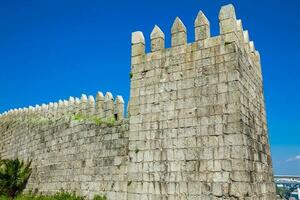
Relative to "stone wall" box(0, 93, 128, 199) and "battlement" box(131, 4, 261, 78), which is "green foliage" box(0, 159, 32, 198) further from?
"battlement" box(131, 4, 261, 78)

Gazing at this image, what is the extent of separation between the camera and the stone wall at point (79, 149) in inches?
383

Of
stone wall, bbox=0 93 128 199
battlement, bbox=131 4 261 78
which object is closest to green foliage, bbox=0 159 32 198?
stone wall, bbox=0 93 128 199

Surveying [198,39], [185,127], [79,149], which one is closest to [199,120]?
[185,127]

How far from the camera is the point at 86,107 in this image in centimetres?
1197

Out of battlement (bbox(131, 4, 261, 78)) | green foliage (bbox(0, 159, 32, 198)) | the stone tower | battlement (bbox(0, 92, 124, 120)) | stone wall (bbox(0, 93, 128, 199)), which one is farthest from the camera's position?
green foliage (bbox(0, 159, 32, 198))

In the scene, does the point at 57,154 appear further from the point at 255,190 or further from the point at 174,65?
the point at 255,190

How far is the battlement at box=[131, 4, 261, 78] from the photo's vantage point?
7.91 meters

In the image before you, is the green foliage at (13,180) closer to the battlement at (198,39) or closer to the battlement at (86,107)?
the battlement at (86,107)

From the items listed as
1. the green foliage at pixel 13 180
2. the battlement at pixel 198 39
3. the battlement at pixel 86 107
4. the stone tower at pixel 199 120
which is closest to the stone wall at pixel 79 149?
the battlement at pixel 86 107

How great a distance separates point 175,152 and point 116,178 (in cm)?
238

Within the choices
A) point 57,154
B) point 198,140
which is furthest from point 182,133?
point 57,154

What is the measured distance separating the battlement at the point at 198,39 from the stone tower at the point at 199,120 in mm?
24

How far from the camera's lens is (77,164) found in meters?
11.1

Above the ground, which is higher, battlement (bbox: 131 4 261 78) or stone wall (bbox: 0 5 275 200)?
battlement (bbox: 131 4 261 78)
